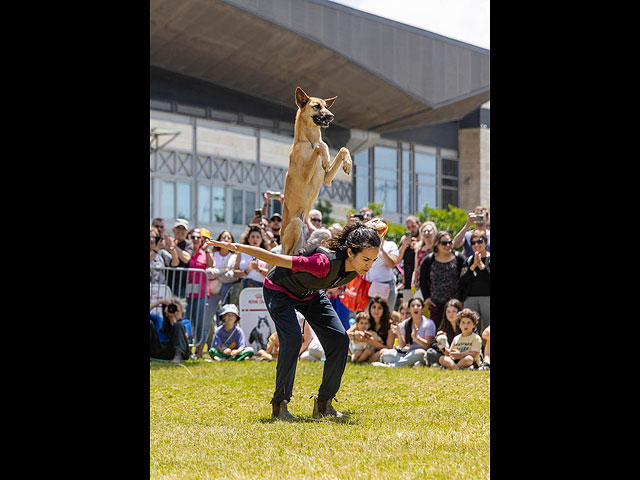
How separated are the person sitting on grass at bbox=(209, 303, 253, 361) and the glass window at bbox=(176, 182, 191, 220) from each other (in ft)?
73.6

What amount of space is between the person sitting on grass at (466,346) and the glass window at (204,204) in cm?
2531

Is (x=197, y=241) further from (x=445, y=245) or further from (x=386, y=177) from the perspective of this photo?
(x=386, y=177)

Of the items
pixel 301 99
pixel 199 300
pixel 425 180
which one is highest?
pixel 425 180

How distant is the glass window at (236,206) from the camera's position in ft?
115

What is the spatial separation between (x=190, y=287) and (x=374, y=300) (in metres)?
3.07

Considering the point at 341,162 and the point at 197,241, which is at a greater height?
the point at 341,162

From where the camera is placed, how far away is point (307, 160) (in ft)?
22.7

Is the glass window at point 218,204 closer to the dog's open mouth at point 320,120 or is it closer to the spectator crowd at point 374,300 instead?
the spectator crowd at point 374,300

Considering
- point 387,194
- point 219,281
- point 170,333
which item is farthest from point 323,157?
point 387,194

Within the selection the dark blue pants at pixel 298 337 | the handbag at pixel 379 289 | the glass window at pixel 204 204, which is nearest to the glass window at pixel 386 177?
the glass window at pixel 204 204

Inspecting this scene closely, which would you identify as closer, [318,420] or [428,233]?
Result: [318,420]

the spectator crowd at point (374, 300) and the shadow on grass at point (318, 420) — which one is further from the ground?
the spectator crowd at point (374, 300)
